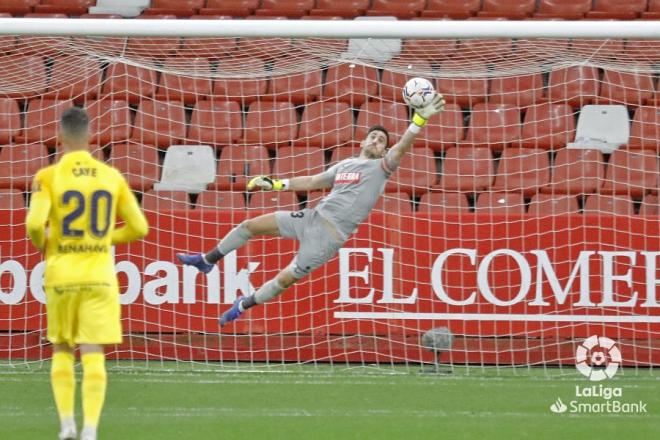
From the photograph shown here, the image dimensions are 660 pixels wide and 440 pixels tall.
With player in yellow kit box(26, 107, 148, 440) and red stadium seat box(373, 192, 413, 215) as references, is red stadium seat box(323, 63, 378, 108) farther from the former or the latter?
player in yellow kit box(26, 107, 148, 440)

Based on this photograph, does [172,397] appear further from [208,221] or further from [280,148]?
[280,148]

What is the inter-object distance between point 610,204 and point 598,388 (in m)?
2.34

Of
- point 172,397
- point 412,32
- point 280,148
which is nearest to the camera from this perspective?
point 172,397

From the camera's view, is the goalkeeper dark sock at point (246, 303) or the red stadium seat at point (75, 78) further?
the red stadium seat at point (75, 78)

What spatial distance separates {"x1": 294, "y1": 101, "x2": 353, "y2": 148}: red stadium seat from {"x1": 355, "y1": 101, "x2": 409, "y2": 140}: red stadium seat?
132mm

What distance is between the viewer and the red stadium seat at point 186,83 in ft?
37.1

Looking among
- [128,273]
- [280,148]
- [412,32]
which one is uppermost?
[412,32]

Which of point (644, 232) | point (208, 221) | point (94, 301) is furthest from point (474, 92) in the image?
point (94, 301)

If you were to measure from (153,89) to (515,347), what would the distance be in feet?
13.6

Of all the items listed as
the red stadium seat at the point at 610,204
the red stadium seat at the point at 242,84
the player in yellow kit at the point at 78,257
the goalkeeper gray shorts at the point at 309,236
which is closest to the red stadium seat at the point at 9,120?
the red stadium seat at the point at 242,84

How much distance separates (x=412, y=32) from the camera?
9562mm

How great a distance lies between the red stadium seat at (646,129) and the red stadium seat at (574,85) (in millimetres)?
472

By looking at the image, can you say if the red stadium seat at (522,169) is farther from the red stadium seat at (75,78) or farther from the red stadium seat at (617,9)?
the red stadium seat at (75,78)

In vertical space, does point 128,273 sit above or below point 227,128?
below
